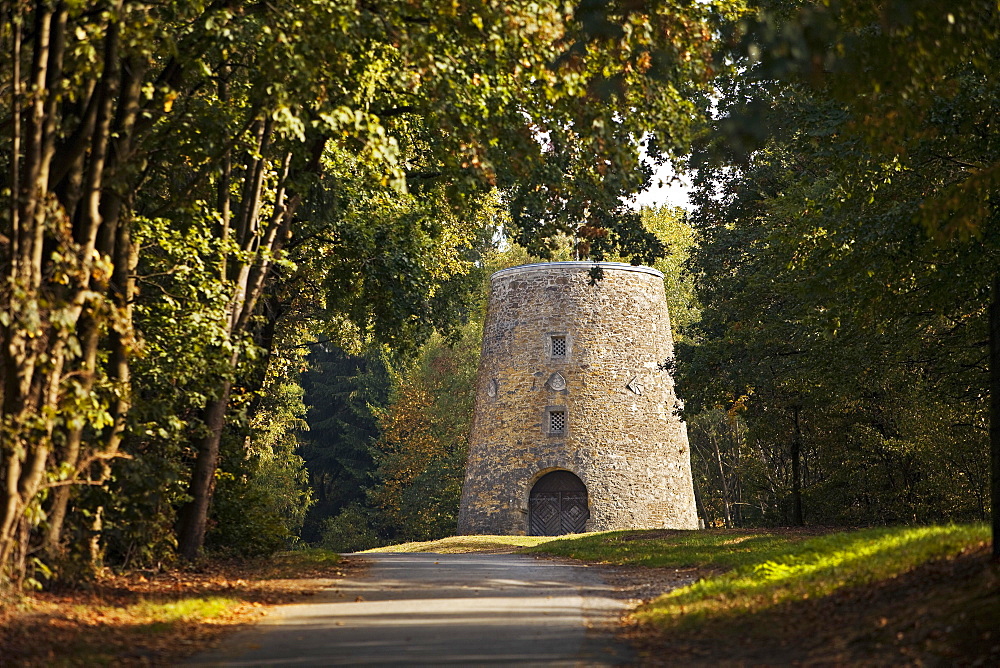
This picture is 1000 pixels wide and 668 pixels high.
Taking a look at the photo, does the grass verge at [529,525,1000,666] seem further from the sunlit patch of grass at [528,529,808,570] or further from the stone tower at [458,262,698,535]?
the stone tower at [458,262,698,535]

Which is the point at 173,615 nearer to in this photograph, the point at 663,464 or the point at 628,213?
the point at 628,213

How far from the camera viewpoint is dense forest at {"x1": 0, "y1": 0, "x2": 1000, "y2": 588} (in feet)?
30.1

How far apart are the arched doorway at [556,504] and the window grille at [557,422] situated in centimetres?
124

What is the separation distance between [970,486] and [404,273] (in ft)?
36.9

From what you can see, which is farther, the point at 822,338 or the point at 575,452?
the point at 575,452

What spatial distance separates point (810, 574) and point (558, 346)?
2162 centimetres

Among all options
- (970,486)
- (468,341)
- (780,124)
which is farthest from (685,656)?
(468,341)

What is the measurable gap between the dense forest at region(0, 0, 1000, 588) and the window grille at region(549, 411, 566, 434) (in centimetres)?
798

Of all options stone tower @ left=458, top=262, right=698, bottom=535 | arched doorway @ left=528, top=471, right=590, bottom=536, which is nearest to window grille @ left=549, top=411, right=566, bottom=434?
stone tower @ left=458, top=262, right=698, bottom=535

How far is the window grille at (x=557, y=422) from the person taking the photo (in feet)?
103

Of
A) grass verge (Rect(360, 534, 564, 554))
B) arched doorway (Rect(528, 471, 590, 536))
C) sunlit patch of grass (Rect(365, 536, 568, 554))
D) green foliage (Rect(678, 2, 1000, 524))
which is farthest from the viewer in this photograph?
arched doorway (Rect(528, 471, 590, 536))

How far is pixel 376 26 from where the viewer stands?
33.8ft

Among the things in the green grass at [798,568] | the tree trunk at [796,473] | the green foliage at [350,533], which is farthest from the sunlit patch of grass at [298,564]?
the green foliage at [350,533]

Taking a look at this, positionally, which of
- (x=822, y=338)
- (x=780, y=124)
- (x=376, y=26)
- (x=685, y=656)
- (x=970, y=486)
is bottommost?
(x=685, y=656)
